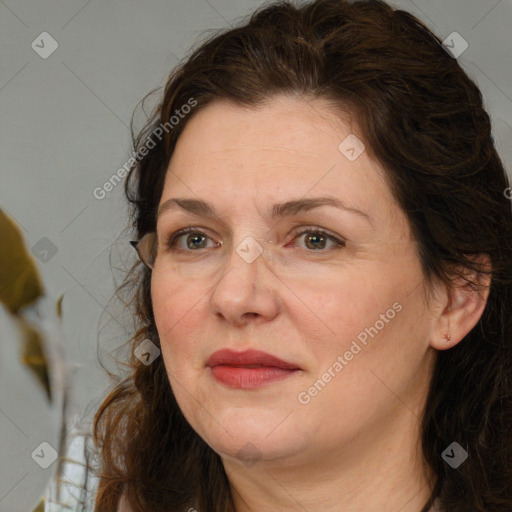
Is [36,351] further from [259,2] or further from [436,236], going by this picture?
[436,236]

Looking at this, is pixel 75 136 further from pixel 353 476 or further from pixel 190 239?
pixel 353 476

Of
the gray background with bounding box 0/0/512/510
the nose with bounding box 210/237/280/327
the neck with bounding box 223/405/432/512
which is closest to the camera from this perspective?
the nose with bounding box 210/237/280/327

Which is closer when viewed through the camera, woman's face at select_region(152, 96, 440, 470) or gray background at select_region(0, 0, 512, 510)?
woman's face at select_region(152, 96, 440, 470)

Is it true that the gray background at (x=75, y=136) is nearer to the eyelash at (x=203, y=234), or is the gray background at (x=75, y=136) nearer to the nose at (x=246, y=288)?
the eyelash at (x=203, y=234)

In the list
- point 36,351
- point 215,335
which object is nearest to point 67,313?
point 36,351

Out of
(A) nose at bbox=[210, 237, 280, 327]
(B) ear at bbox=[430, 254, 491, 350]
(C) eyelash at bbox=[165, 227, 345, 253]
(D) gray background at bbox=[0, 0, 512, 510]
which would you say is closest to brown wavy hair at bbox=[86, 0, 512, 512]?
(B) ear at bbox=[430, 254, 491, 350]

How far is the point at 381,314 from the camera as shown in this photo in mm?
1719

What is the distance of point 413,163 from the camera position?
1788 mm

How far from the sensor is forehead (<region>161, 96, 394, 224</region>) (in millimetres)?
1700

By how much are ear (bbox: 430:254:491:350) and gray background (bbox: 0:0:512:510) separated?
1186 mm

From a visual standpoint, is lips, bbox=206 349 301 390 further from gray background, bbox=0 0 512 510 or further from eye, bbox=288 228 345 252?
gray background, bbox=0 0 512 510

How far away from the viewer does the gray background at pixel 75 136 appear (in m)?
2.85

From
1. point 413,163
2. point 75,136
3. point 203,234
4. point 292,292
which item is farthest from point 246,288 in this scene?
point 75,136

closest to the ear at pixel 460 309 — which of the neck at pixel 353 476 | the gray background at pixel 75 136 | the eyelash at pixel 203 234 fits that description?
the neck at pixel 353 476
